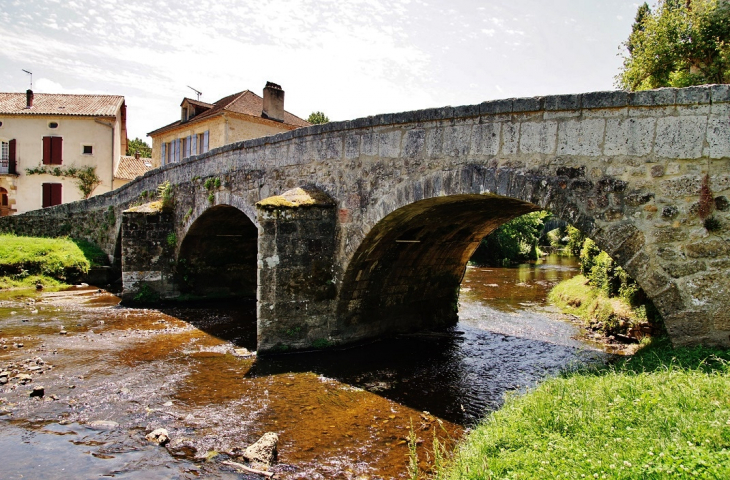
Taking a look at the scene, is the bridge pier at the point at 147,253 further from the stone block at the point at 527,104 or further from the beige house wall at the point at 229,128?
the stone block at the point at 527,104

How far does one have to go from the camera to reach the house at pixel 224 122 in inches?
916

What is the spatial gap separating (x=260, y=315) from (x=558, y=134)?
5433 mm

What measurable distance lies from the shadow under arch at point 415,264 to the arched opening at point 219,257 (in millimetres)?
5351

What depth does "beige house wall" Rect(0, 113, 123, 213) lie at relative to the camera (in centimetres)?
2853

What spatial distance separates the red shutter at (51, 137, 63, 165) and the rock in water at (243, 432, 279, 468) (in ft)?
95.8

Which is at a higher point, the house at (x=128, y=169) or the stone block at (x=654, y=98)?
the house at (x=128, y=169)

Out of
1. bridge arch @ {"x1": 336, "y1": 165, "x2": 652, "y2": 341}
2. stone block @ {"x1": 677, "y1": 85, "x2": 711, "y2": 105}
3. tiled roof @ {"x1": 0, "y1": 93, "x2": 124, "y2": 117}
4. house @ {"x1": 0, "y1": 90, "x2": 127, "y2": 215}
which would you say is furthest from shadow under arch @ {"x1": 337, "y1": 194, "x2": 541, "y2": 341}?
tiled roof @ {"x1": 0, "y1": 93, "x2": 124, "y2": 117}

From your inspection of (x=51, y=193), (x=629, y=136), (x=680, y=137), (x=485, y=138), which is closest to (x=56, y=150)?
(x=51, y=193)

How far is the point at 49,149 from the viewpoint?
28.8 metres

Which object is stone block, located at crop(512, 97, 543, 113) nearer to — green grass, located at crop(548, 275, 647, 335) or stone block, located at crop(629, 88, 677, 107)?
stone block, located at crop(629, 88, 677, 107)

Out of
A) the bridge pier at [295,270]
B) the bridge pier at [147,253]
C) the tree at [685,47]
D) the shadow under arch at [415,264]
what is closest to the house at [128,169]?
the bridge pier at [147,253]

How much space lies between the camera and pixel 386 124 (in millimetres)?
7953

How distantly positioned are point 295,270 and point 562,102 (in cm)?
487

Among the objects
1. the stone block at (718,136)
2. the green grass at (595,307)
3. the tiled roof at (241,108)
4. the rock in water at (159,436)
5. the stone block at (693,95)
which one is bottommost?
the rock in water at (159,436)
